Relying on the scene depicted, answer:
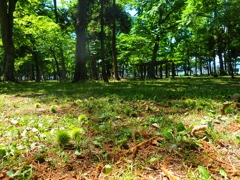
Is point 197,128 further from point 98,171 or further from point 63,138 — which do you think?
point 63,138

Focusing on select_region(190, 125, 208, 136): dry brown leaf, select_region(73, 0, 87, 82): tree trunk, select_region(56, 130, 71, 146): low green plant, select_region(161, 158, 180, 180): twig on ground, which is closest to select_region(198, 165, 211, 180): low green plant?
select_region(161, 158, 180, 180): twig on ground

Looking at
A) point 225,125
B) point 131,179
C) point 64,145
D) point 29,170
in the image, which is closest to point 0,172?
point 29,170

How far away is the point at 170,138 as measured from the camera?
1662 millimetres

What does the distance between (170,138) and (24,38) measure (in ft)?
56.6

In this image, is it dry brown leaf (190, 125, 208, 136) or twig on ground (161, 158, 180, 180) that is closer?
twig on ground (161, 158, 180, 180)

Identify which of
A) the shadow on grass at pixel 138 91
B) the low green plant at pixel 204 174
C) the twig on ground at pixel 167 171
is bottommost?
the twig on ground at pixel 167 171

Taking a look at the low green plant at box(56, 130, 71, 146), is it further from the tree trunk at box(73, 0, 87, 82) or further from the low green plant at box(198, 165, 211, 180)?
the tree trunk at box(73, 0, 87, 82)

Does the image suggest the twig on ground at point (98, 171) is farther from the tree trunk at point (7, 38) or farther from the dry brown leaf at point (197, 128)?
the tree trunk at point (7, 38)

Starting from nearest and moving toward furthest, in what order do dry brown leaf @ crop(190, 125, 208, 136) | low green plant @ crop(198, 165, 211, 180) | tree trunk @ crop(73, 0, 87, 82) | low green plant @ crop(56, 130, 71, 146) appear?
low green plant @ crop(198, 165, 211, 180) → low green plant @ crop(56, 130, 71, 146) → dry brown leaf @ crop(190, 125, 208, 136) → tree trunk @ crop(73, 0, 87, 82)

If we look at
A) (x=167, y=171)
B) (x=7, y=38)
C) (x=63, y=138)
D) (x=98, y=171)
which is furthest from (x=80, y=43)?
(x=167, y=171)

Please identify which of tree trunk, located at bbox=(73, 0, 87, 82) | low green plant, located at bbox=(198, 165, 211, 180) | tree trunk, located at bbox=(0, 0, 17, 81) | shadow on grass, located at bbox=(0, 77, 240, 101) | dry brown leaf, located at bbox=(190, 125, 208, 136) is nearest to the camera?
low green plant, located at bbox=(198, 165, 211, 180)

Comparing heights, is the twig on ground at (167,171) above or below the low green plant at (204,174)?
below

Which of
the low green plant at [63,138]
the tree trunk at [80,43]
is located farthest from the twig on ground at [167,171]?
the tree trunk at [80,43]

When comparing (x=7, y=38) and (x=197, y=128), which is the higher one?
(x=7, y=38)
